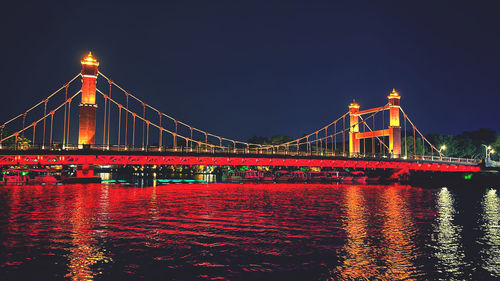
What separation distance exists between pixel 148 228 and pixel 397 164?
61.1m

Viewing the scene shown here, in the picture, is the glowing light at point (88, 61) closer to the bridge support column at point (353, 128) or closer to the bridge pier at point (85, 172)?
the bridge pier at point (85, 172)

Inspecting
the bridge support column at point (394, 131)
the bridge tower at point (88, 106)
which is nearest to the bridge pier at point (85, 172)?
the bridge tower at point (88, 106)

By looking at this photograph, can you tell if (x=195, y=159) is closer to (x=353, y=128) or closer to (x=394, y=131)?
(x=394, y=131)

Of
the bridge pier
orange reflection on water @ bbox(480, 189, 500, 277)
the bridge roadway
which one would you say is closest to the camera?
orange reflection on water @ bbox(480, 189, 500, 277)

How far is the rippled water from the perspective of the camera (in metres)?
10.8

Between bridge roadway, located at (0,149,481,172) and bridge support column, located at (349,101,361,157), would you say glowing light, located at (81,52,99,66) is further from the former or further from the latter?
bridge support column, located at (349,101,361,157)

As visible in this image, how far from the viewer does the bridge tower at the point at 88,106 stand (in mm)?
54062

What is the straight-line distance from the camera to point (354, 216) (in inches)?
887

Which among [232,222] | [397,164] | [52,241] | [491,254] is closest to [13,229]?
[52,241]

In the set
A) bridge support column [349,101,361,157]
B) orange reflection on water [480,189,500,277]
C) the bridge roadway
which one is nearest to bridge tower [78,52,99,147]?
the bridge roadway

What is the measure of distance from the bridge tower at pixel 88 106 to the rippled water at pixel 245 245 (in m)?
31.8

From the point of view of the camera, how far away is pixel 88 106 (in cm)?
5506

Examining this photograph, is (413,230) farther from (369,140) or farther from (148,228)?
(369,140)

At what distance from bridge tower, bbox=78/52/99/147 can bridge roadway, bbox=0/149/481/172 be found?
2480 millimetres
